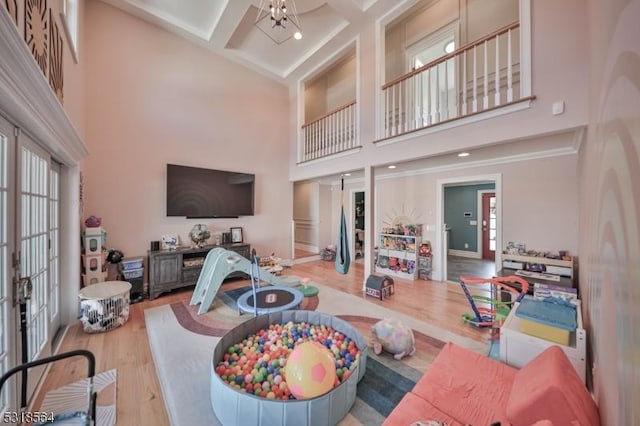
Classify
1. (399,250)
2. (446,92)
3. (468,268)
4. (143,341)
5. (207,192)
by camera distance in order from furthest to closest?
(468,268) < (399,250) < (207,192) < (446,92) < (143,341)

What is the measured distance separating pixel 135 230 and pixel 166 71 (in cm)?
281

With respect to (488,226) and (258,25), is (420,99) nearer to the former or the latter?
(258,25)

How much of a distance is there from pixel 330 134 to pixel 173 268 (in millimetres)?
3780

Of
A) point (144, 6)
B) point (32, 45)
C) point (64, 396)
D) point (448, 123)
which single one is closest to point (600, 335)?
point (448, 123)

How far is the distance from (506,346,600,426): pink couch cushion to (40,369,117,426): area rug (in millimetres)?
2390

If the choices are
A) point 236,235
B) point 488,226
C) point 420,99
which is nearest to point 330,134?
point 420,99

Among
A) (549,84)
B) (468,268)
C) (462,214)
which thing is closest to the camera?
(549,84)

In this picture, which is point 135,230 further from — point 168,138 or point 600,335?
point 600,335

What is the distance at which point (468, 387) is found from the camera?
147cm

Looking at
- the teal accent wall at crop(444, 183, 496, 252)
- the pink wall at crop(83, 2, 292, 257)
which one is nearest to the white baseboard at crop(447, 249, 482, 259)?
the teal accent wall at crop(444, 183, 496, 252)

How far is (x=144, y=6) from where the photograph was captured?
3.75 metres

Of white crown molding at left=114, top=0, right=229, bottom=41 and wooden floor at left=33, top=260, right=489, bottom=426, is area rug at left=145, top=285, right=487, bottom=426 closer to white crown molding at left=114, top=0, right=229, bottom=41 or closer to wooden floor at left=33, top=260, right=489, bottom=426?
wooden floor at left=33, top=260, right=489, bottom=426

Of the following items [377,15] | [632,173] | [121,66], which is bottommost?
[632,173]

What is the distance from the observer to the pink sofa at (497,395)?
3.44 ft
